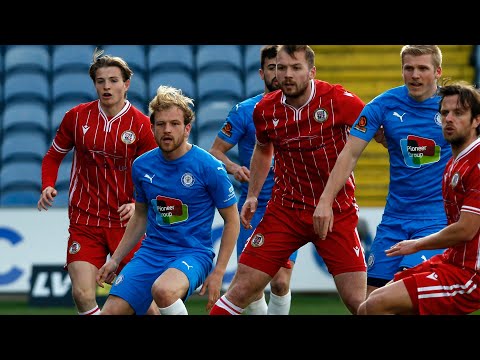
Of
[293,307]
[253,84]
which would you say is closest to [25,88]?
[253,84]

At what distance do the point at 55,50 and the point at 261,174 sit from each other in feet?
26.0

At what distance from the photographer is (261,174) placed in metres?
6.75

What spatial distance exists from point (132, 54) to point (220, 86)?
4.35 ft

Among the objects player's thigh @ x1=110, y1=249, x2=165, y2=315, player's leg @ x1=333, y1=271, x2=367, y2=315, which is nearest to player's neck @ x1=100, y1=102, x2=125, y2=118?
player's thigh @ x1=110, y1=249, x2=165, y2=315

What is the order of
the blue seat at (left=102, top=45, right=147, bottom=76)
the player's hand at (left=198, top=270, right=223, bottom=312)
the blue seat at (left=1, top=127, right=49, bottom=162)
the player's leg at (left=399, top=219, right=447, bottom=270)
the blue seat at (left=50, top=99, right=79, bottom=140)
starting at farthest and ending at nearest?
the blue seat at (left=102, top=45, right=147, bottom=76), the blue seat at (left=50, top=99, right=79, bottom=140), the blue seat at (left=1, top=127, right=49, bottom=162), the player's leg at (left=399, top=219, right=447, bottom=270), the player's hand at (left=198, top=270, right=223, bottom=312)

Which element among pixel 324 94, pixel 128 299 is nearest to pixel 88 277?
pixel 128 299

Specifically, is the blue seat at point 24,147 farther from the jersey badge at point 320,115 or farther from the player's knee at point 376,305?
the player's knee at point 376,305

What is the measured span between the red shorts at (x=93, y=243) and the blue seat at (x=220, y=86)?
253 inches

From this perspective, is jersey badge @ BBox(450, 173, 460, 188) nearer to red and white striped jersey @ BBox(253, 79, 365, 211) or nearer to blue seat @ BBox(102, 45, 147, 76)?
red and white striped jersey @ BBox(253, 79, 365, 211)

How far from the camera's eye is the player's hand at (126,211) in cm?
693

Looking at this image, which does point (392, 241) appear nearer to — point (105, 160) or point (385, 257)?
point (385, 257)

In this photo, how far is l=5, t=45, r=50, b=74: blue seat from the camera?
45.0 feet

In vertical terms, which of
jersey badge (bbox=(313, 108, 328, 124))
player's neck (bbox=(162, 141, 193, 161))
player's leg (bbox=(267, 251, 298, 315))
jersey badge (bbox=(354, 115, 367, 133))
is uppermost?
jersey badge (bbox=(313, 108, 328, 124))

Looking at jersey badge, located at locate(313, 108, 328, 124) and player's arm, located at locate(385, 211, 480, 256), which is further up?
jersey badge, located at locate(313, 108, 328, 124)
